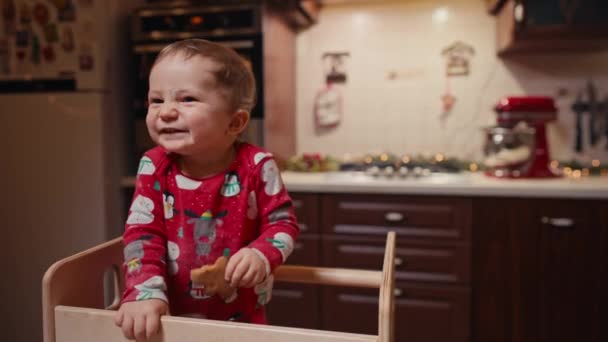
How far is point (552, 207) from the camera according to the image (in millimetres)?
1677

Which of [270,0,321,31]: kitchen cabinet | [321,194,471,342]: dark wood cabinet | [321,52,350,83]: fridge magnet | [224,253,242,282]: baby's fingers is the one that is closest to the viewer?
[224,253,242,282]: baby's fingers

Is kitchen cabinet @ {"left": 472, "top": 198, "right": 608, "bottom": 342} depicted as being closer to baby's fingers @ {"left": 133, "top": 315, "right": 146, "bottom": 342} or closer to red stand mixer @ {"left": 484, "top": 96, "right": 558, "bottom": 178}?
red stand mixer @ {"left": 484, "top": 96, "right": 558, "bottom": 178}

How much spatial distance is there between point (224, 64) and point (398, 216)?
3.96 ft

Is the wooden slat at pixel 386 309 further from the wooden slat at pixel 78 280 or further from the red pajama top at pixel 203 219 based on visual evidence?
the wooden slat at pixel 78 280

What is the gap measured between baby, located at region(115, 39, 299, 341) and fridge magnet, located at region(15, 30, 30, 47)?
146 centimetres

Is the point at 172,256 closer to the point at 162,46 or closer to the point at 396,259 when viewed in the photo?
the point at 396,259

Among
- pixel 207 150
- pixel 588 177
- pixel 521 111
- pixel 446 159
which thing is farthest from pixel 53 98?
pixel 588 177

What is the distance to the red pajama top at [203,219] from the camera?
30.3 inches

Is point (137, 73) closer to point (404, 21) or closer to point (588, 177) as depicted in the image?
point (404, 21)

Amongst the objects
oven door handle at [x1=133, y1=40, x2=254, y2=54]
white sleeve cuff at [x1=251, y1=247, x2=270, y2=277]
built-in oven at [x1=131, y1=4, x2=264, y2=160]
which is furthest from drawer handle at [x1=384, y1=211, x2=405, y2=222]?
white sleeve cuff at [x1=251, y1=247, x2=270, y2=277]

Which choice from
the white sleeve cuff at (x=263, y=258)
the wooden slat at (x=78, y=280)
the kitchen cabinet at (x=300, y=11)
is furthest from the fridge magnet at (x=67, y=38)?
the white sleeve cuff at (x=263, y=258)

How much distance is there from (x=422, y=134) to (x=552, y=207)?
29.9 inches

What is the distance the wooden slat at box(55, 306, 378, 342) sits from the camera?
55 centimetres

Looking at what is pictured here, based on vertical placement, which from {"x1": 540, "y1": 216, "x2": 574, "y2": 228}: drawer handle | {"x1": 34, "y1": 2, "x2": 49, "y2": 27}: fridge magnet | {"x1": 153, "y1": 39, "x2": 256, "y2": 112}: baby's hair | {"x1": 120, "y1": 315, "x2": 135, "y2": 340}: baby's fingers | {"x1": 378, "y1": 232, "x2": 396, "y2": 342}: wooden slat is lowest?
{"x1": 540, "y1": 216, "x2": 574, "y2": 228}: drawer handle
